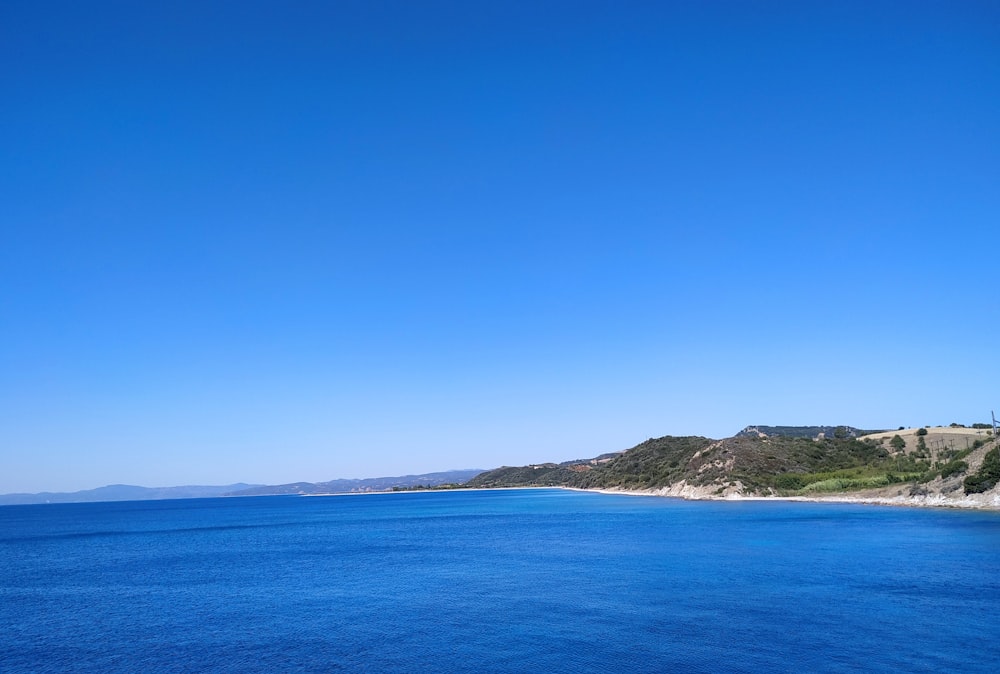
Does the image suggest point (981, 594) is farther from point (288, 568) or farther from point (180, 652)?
point (288, 568)

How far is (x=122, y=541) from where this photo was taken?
9206 centimetres

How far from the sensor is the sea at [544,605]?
26219 millimetres

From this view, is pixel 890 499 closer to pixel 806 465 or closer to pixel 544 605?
pixel 806 465

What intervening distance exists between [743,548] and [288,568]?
128 ft

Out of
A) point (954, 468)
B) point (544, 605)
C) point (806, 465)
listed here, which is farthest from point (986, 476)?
point (544, 605)

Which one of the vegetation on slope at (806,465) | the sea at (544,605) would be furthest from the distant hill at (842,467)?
the sea at (544,605)

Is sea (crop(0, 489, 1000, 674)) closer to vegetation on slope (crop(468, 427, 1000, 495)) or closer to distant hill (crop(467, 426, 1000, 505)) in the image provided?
distant hill (crop(467, 426, 1000, 505))

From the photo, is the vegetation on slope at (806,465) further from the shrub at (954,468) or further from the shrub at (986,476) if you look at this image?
the shrub at (986,476)

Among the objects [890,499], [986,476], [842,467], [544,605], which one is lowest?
[890,499]

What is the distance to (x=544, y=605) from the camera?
35625mm

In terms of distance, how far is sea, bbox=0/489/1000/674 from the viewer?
86.0 feet

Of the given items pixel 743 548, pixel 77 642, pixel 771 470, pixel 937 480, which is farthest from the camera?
pixel 771 470

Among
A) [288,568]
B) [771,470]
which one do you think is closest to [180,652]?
[288,568]

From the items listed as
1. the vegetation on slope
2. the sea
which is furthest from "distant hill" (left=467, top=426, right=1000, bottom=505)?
the sea
